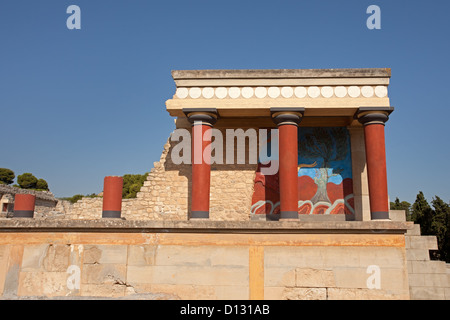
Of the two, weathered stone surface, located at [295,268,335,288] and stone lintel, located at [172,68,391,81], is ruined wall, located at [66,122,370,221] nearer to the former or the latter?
stone lintel, located at [172,68,391,81]

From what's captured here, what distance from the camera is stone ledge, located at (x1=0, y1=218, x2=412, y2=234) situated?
5391 mm

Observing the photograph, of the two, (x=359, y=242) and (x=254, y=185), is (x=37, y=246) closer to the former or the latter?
(x=359, y=242)

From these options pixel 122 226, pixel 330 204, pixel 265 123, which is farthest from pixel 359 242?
pixel 265 123

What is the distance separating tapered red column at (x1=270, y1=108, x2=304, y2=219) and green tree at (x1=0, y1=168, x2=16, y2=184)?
Result: 4034cm

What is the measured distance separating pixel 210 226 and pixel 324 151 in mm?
6947

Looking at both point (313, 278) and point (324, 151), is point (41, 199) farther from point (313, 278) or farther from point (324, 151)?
point (313, 278)

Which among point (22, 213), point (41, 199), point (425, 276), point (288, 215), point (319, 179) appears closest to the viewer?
point (425, 276)

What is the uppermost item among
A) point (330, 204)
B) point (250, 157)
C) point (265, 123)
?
point (265, 123)

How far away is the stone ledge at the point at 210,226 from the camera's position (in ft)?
17.7

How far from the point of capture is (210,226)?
5.47 metres

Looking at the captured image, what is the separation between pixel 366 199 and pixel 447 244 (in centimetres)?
1062

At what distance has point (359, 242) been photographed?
541 cm

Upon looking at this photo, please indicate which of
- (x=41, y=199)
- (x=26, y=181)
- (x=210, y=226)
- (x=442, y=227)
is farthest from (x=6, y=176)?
(x=210, y=226)

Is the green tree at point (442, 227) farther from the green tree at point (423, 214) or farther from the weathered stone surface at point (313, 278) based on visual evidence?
the weathered stone surface at point (313, 278)
